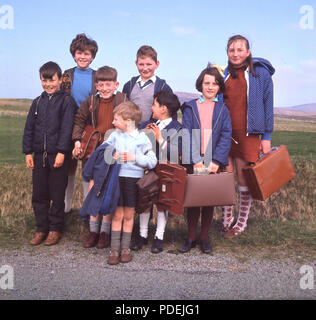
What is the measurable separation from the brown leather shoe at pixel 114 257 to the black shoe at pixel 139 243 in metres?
0.32

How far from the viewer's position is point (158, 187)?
155 inches

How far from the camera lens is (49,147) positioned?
169 inches

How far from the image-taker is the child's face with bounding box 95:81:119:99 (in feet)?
13.5

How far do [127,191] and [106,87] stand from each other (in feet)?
3.87

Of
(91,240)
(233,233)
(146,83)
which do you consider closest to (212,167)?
(233,233)

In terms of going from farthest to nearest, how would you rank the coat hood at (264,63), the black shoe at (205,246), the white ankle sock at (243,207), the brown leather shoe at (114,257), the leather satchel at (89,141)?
the white ankle sock at (243,207) < the coat hood at (264,63) < the leather satchel at (89,141) < the black shoe at (205,246) < the brown leather shoe at (114,257)

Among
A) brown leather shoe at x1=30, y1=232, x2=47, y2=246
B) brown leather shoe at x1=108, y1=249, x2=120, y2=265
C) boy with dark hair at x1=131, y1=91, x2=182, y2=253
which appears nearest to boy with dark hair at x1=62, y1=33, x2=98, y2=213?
brown leather shoe at x1=30, y1=232, x2=47, y2=246

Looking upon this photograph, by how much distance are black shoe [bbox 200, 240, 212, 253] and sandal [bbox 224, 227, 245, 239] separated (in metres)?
0.46

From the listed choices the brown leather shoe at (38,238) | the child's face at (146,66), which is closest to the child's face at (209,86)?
the child's face at (146,66)

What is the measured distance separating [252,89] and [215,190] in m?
1.32

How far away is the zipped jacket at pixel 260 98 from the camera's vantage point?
170 inches

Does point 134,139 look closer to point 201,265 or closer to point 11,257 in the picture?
point 201,265

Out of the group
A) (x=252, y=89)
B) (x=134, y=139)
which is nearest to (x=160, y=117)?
(x=134, y=139)

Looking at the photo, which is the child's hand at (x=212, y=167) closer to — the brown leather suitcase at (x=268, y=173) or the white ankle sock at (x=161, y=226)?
the brown leather suitcase at (x=268, y=173)
